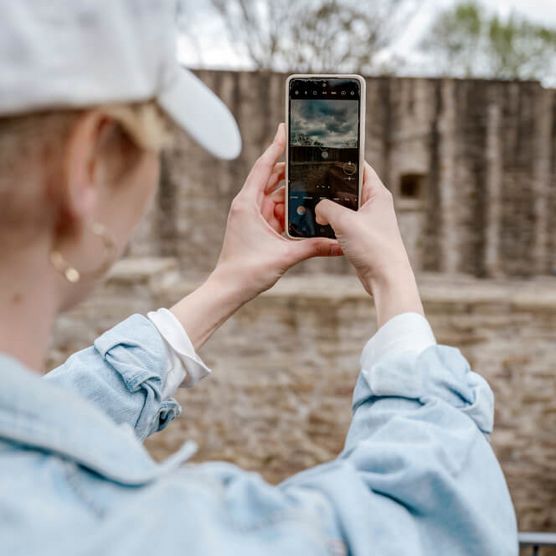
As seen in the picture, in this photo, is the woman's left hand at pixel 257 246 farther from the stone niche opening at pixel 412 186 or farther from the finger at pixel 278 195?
the stone niche opening at pixel 412 186

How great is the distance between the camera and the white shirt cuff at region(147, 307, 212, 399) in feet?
3.36

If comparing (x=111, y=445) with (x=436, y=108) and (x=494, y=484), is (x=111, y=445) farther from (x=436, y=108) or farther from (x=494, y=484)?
(x=436, y=108)

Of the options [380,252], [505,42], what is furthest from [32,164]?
[505,42]

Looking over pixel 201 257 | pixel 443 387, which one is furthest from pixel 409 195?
pixel 443 387

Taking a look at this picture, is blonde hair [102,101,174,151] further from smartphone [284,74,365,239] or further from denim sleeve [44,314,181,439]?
smartphone [284,74,365,239]

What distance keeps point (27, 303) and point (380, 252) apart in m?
0.44

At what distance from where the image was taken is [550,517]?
15.6 feet

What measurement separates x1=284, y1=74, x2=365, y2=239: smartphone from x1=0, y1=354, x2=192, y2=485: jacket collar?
640 mm

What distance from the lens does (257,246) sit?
1062 mm

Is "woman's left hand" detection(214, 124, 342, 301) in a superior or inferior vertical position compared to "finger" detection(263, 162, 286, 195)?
inferior

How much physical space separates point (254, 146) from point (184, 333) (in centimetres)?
546

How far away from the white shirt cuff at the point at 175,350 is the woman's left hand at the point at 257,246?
0.10 meters

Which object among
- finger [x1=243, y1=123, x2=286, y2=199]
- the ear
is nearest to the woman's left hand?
finger [x1=243, y1=123, x2=286, y2=199]

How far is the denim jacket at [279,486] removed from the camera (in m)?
0.50
